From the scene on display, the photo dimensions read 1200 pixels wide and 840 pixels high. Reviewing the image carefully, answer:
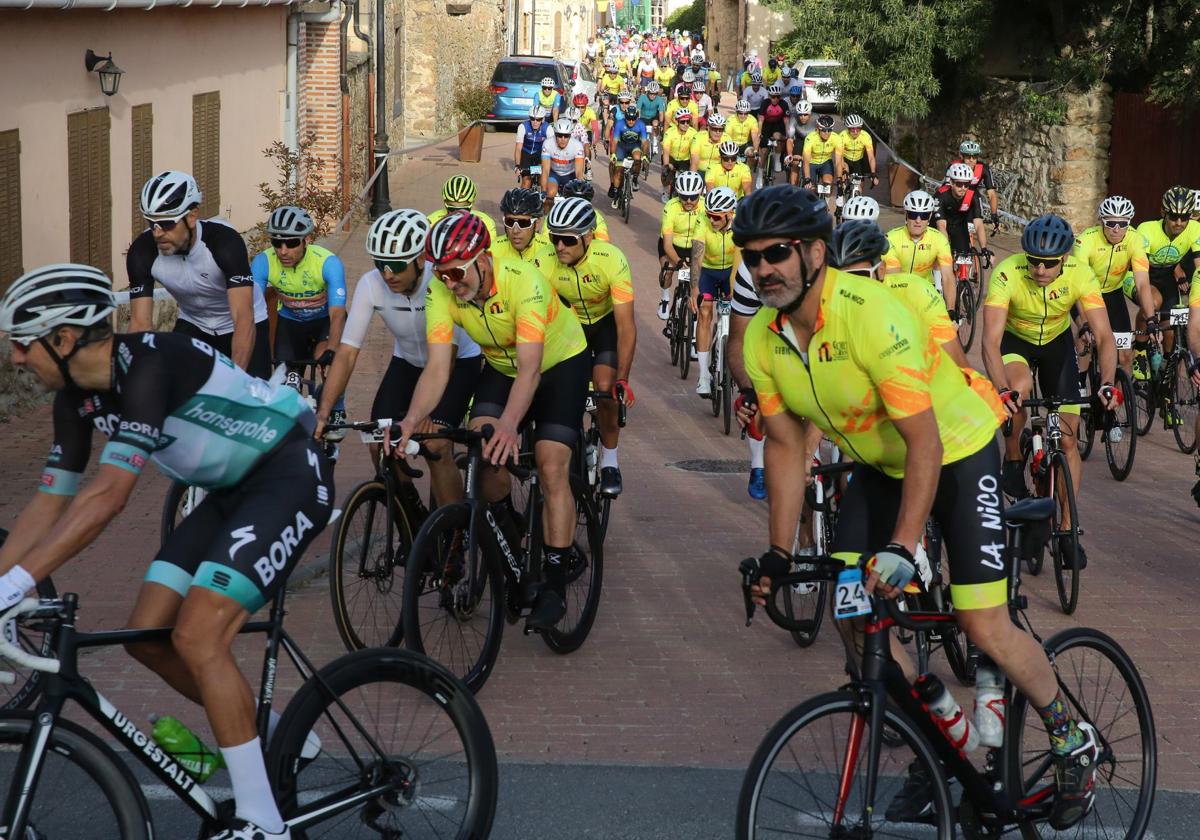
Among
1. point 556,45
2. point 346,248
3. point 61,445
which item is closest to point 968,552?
point 61,445

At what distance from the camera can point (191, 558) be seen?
15.5 ft

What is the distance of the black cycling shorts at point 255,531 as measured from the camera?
4586 mm

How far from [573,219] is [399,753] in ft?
17.8

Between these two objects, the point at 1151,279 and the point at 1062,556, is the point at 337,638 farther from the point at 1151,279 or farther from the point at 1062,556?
the point at 1151,279

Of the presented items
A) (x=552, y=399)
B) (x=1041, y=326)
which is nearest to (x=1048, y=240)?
(x=1041, y=326)

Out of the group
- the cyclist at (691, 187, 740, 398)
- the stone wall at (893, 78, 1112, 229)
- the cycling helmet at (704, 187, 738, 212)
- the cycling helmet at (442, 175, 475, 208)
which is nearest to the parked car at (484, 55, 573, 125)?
the stone wall at (893, 78, 1112, 229)

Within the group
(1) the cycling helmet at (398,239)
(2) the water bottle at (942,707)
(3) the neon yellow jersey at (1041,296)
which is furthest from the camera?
(3) the neon yellow jersey at (1041,296)

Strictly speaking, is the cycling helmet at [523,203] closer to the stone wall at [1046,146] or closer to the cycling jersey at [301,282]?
the cycling jersey at [301,282]

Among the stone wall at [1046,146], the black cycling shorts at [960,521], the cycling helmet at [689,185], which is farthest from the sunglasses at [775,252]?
the stone wall at [1046,146]

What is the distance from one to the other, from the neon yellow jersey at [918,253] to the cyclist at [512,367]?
6.22m

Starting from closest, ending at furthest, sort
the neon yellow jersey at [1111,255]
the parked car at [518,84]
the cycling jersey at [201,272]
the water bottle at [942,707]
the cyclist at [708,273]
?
the water bottle at [942,707] → the cycling jersey at [201,272] → the neon yellow jersey at [1111,255] → the cyclist at [708,273] → the parked car at [518,84]

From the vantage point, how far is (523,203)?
11.1m

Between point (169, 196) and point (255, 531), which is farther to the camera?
point (169, 196)

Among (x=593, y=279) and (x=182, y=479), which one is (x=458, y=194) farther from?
(x=182, y=479)
